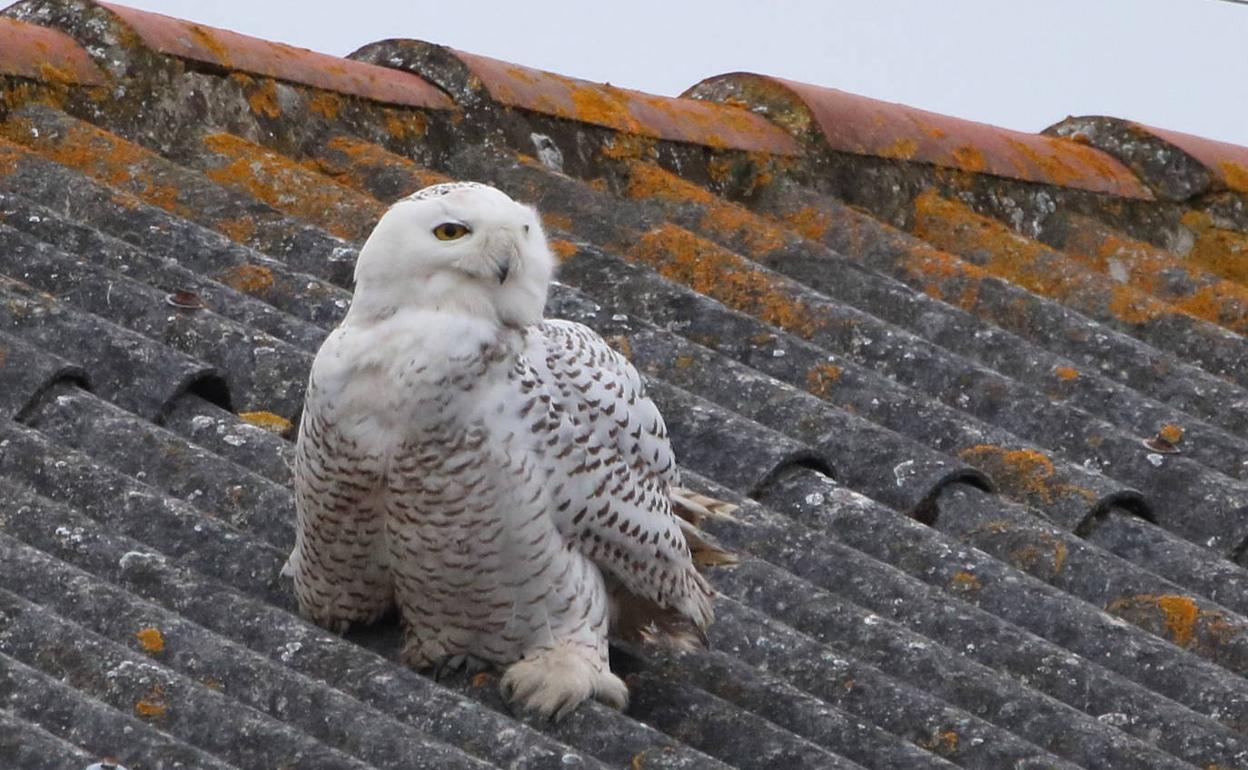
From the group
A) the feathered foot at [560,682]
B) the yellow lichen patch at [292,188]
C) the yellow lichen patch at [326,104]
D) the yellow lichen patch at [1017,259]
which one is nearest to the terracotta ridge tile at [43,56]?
the yellow lichen patch at [292,188]

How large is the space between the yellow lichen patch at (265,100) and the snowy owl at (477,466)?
2.28 meters

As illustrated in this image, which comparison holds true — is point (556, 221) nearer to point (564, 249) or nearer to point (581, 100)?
point (564, 249)

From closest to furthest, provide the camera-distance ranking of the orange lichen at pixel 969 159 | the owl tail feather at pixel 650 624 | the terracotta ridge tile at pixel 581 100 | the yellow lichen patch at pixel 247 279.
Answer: the owl tail feather at pixel 650 624 < the yellow lichen patch at pixel 247 279 < the terracotta ridge tile at pixel 581 100 < the orange lichen at pixel 969 159

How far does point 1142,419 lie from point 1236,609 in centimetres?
86

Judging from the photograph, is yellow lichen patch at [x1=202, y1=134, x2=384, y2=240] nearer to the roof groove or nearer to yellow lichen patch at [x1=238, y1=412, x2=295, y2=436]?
yellow lichen patch at [x1=238, y1=412, x2=295, y2=436]

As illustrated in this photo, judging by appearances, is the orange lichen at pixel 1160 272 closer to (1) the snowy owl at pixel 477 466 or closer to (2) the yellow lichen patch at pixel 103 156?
(2) the yellow lichen patch at pixel 103 156

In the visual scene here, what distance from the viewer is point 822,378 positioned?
527 cm

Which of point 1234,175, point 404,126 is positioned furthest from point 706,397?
point 1234,175

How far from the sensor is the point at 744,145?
6762 millimetres

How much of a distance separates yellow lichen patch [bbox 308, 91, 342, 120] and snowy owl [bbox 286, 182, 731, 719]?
2362 millimetres

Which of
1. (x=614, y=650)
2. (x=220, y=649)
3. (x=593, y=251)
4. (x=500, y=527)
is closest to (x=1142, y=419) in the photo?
(x=593, y=251)

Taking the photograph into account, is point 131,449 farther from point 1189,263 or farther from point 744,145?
point 1189,263

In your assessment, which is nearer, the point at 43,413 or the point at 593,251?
the point at 43,413

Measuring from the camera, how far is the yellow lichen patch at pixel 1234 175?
7.56m
